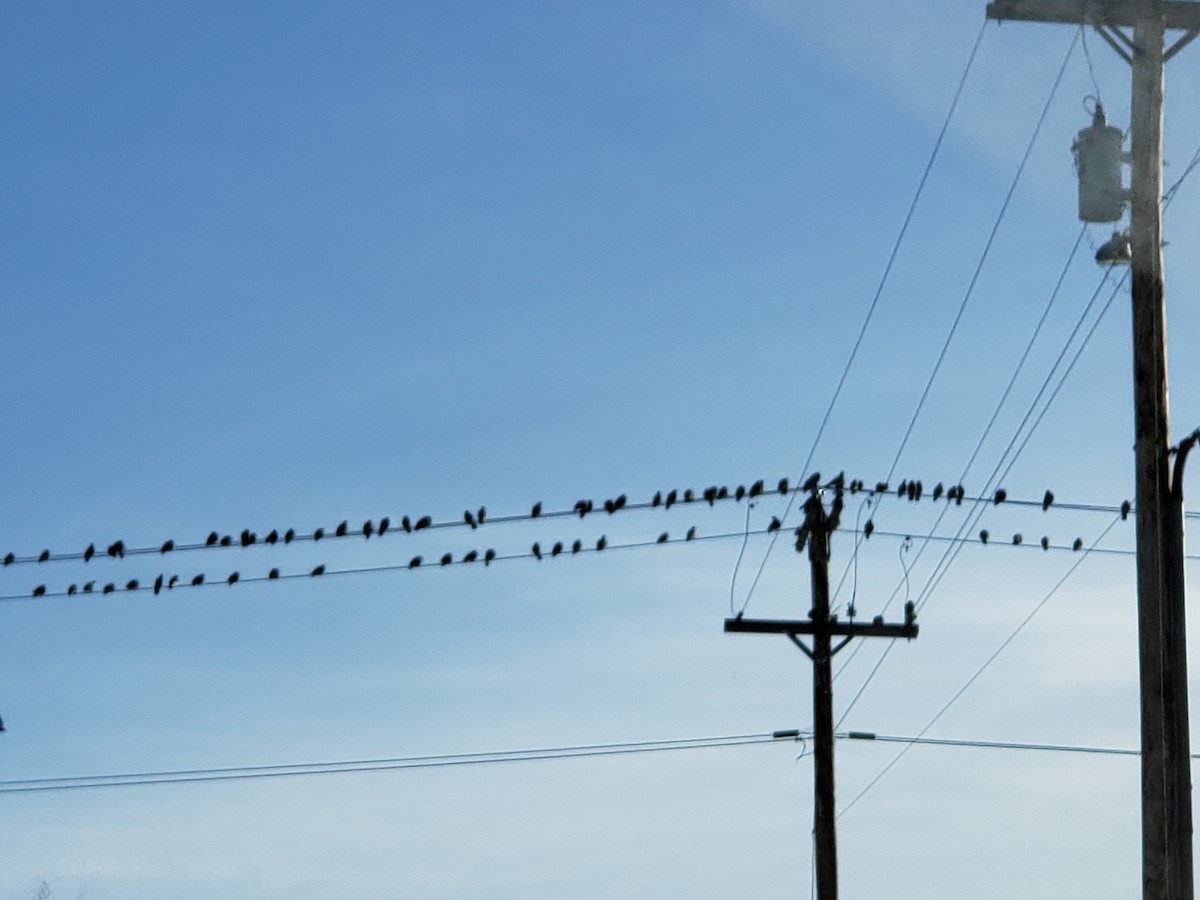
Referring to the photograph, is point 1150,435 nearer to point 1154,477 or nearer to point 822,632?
point 1154,477

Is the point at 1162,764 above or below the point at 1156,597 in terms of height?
below

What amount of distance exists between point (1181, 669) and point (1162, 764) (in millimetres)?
731

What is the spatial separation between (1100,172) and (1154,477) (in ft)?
7.95

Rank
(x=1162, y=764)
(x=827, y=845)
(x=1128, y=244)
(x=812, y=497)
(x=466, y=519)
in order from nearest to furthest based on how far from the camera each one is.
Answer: (x=1162, y=764) < (x=1128, y=244) < (x=827, y=845) < (x=812, y=497) < (x=466, y=519)

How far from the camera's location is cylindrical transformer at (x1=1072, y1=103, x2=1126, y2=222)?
16.1 m

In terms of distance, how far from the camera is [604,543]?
3356 centimetres

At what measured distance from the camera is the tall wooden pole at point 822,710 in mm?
23156

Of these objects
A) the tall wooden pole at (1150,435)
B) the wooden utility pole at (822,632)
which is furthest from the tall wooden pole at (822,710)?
the tall wooden pole at (1150,435)

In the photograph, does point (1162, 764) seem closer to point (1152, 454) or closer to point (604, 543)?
point (1152, 454)

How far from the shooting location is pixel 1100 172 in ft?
53.2

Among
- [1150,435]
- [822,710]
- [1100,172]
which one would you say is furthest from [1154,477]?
[822,710]

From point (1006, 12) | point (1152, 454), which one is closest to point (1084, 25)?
point (1006, 12)

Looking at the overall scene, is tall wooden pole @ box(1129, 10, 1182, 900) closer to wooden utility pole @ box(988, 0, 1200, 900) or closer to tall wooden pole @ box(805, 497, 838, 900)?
wooden utility pole @ box(988, 0, 1200, 900)

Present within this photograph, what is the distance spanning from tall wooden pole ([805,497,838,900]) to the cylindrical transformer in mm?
9073
